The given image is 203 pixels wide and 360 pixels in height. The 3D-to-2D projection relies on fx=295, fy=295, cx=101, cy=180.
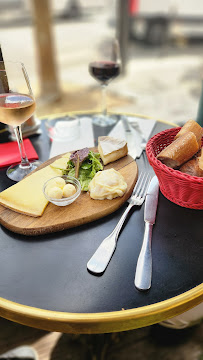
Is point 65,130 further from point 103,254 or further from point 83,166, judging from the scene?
point 103,254

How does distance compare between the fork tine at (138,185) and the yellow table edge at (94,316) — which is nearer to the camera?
the yellow table edge at (94,316)

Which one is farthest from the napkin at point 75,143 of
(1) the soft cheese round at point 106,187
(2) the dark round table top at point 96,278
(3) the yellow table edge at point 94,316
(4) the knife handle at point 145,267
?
(3) the yellow table edge at point 94,316

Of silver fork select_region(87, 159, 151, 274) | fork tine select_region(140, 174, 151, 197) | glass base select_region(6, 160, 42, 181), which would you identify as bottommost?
silver fork select_region(87, 159, 151, 274)

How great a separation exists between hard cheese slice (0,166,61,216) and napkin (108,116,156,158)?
1.49 feet

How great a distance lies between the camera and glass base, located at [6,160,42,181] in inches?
44.3

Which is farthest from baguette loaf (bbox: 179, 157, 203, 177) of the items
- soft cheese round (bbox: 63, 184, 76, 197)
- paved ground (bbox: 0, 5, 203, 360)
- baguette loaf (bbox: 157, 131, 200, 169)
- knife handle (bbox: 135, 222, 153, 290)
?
paved ground (bbox: 0, 5, 203, 360)

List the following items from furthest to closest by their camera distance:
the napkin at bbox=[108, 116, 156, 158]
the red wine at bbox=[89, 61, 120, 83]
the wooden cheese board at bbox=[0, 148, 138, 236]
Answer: the red wine at bbox=[89, 61, 120, 83] → the napkin at bbox=[108, 116, 156, 158] → the wooden cheese board at bbox=[0, 148, 138, 236]

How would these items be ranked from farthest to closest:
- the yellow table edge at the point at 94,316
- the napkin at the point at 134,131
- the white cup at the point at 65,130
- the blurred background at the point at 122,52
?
the blurred background at the point at 122,52, the white cup at the point at 65,130, the napkin at the point at 134,131, the yellow table edge at the point at 94,316

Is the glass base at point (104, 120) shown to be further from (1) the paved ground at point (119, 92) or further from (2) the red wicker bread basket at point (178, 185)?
(2) the red wicker bread basket at point (178, 185)

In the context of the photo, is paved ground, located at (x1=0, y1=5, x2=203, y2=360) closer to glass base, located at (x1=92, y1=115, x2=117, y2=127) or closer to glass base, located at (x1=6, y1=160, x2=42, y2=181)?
glass base, located at (x1=92, y1=115, x2=117, y2=127)

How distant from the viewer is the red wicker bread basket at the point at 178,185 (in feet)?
2.80

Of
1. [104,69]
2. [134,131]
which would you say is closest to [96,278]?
[134,131]

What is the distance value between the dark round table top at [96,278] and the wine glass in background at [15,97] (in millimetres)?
387

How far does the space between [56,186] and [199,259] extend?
0.48 meters
